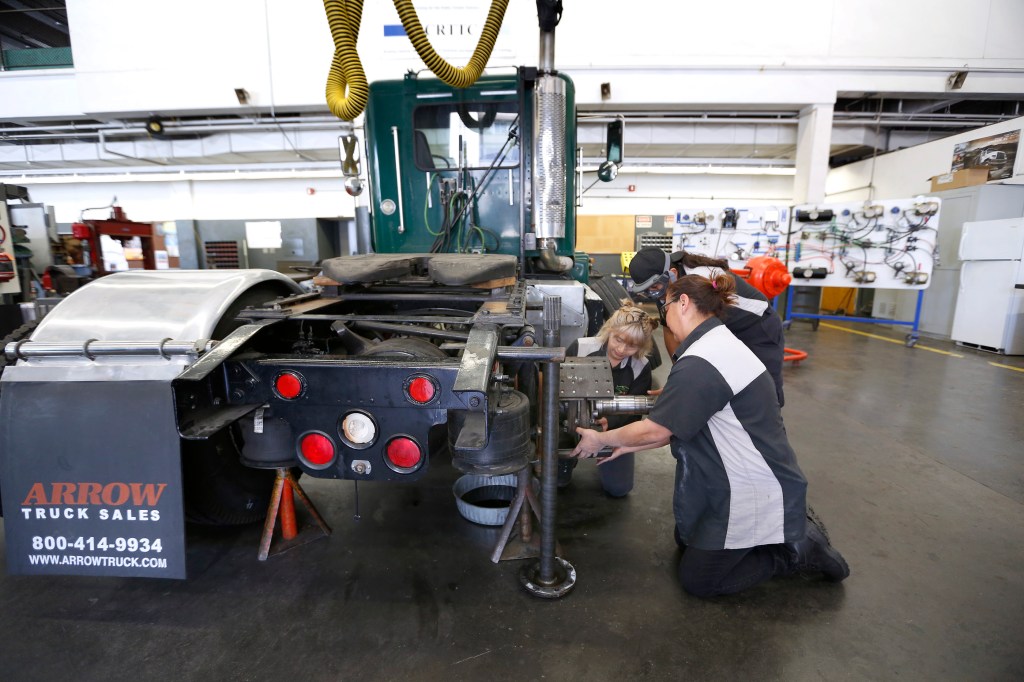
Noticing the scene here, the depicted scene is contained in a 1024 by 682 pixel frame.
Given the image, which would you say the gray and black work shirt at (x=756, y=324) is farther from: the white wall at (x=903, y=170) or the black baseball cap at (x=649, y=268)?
the white wall at (x=903, y=170)

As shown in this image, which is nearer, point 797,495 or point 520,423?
point 520,423

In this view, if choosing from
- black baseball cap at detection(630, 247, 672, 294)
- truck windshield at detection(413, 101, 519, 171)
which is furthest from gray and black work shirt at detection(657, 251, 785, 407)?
truck windshield at detection(413, 101, 519, 171)

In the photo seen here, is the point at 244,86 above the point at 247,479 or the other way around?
above

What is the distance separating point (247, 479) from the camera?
2.08 meters

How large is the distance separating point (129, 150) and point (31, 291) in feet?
14.6

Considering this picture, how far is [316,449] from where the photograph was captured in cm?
156

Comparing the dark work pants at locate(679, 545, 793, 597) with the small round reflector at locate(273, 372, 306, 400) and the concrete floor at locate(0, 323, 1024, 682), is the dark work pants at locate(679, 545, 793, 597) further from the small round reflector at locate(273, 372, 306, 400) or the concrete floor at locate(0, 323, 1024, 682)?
the small round reflector at locate(273, 372, 306, 400)

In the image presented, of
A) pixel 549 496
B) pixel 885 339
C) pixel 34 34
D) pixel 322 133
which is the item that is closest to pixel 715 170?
pixel 885 339

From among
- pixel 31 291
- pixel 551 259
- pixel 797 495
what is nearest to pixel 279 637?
pixel 797 495

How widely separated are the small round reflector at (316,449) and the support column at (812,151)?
797 centimetres

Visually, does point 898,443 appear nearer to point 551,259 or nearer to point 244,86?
point 551,259

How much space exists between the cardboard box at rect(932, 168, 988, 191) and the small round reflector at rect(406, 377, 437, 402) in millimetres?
8979

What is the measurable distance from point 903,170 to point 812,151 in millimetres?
3173

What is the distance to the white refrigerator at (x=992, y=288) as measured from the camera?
5.67m
